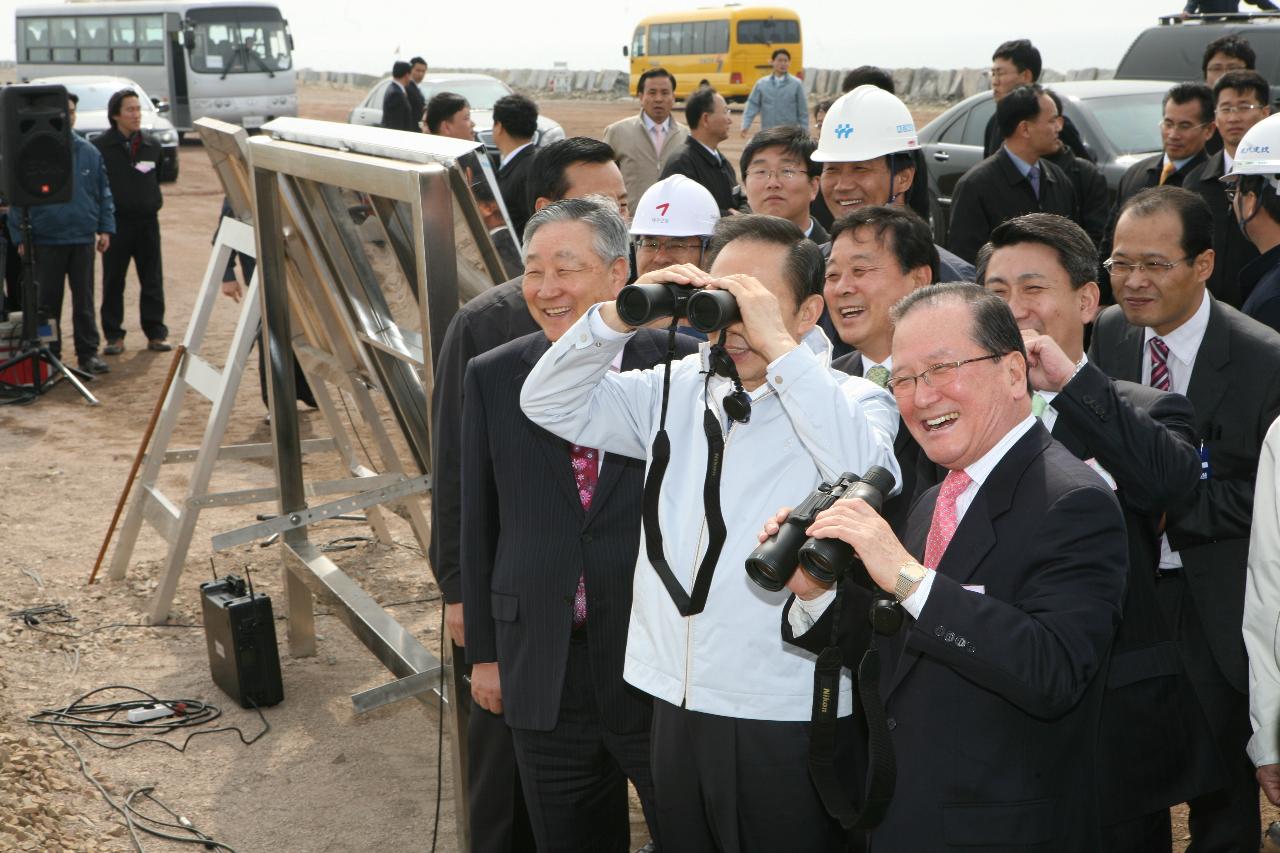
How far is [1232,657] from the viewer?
10.7 feet

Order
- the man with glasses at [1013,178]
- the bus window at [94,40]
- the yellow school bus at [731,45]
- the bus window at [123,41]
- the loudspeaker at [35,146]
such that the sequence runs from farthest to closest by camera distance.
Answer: the yellow school bus at [731,45], the bus window at [94,40], the bus window at [123,41], the loudspeaker at [35,146], the man with glasses at [1013,178]

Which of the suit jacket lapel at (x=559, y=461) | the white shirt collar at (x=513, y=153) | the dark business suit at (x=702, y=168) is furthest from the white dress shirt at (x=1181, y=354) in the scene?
the white shirt collar at (x=513, y=153)

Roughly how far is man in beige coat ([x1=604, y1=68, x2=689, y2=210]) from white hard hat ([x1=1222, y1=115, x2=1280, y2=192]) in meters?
5.81

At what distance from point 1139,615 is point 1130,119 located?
8057 millimetres

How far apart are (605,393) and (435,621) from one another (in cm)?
342

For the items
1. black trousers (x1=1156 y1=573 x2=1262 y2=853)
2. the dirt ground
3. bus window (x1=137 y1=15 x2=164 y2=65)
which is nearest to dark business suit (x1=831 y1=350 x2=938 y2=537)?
black trousers (x1=1156 y1=573 x2=1262 y2=853)

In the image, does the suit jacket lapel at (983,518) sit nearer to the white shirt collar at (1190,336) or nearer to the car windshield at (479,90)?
the white shirt collar at (1190,336)

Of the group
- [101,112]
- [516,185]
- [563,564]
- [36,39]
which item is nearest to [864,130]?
[563,564]

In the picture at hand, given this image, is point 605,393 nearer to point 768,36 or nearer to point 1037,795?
point 1037,795

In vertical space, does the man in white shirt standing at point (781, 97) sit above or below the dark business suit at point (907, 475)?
above

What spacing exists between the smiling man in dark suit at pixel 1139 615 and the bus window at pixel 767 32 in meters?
31.8

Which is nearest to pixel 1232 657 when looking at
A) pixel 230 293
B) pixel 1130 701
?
pixel 1130 701

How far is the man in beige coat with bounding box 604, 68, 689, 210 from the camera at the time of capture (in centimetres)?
969

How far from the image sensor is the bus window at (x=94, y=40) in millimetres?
28250
